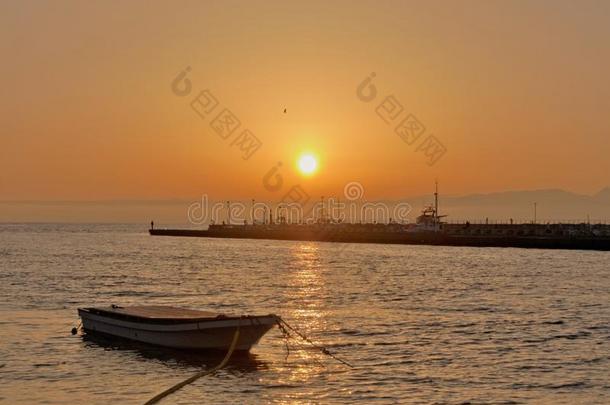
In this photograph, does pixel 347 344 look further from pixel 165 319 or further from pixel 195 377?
pixel 195 377

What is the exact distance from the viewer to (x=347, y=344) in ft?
122

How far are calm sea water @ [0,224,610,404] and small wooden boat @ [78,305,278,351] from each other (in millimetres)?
714

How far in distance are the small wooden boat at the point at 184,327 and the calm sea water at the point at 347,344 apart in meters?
0.71

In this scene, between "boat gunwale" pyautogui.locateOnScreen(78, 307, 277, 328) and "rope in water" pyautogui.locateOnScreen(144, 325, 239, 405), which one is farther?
"boat gunwale" pyautogui.locateOnScreen(78, 307, 277, 328)

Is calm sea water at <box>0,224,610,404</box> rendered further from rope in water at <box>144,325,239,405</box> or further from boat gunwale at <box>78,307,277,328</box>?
boat gunwale at <box>78,307,277,328</box>

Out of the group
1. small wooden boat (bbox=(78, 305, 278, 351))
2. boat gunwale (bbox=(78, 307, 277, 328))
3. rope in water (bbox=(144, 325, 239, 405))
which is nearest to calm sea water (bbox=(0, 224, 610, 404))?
→ rope in water (bbox=(144, 325, 239, 405))

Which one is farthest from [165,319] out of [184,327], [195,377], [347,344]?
[347,344]

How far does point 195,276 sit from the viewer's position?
80500mm

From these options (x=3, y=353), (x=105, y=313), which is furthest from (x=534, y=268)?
(x=3, y=353)

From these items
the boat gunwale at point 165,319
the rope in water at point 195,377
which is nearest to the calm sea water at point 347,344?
the rope in water at point 195,377

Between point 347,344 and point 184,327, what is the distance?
7.60m

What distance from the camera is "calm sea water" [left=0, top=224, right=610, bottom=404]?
92.2 ft

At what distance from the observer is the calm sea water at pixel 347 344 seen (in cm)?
2811

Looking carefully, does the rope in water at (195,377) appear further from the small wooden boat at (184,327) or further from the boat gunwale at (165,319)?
the boat gunwale at (165,319)
